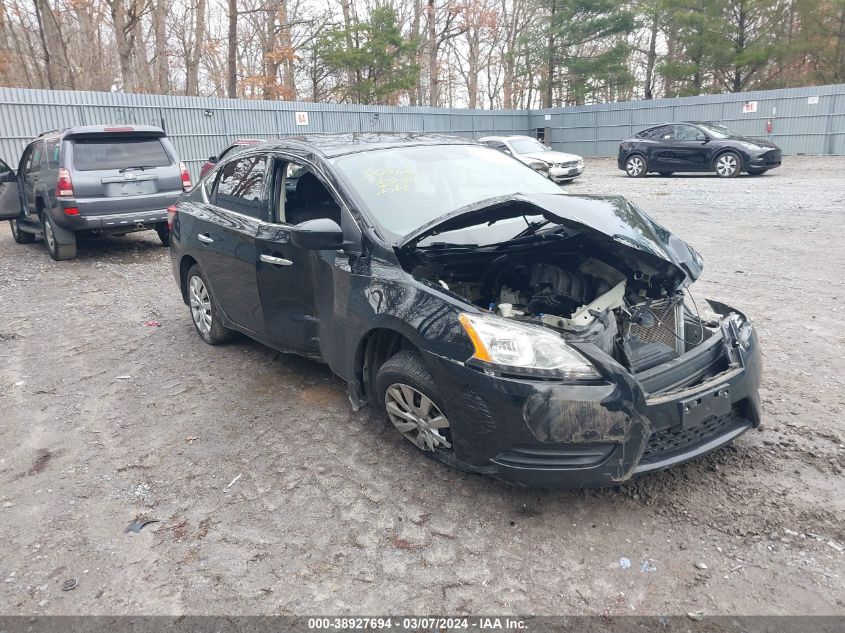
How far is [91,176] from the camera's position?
8.88 m

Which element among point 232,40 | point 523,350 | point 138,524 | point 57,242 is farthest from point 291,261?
point 232,40

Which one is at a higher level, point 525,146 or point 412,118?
point 412,118

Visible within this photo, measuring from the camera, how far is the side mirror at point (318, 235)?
141 inches

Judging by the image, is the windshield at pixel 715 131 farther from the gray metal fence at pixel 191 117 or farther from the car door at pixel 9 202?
the car door at pixel 9 202

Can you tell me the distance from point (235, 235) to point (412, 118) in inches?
885

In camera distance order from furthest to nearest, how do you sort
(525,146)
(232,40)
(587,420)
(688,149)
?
(232,40), (525,146), (688,149), (587,420)

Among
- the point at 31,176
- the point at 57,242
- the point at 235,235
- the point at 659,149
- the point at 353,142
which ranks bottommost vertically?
the point at 57,242

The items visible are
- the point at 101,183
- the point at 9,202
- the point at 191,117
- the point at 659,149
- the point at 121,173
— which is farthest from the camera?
the point at 659,149

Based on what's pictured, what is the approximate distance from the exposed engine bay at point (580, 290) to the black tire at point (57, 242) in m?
7.74

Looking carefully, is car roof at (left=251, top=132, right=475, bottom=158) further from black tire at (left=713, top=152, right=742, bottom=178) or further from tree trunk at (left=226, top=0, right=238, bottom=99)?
tree trunk at (left=226, top=0, right=238, bottom=99)

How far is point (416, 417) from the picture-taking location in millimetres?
3363

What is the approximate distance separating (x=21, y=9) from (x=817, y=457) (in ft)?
116

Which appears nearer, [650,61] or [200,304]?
[200,304]

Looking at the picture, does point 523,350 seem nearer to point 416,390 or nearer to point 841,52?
point 416,390
